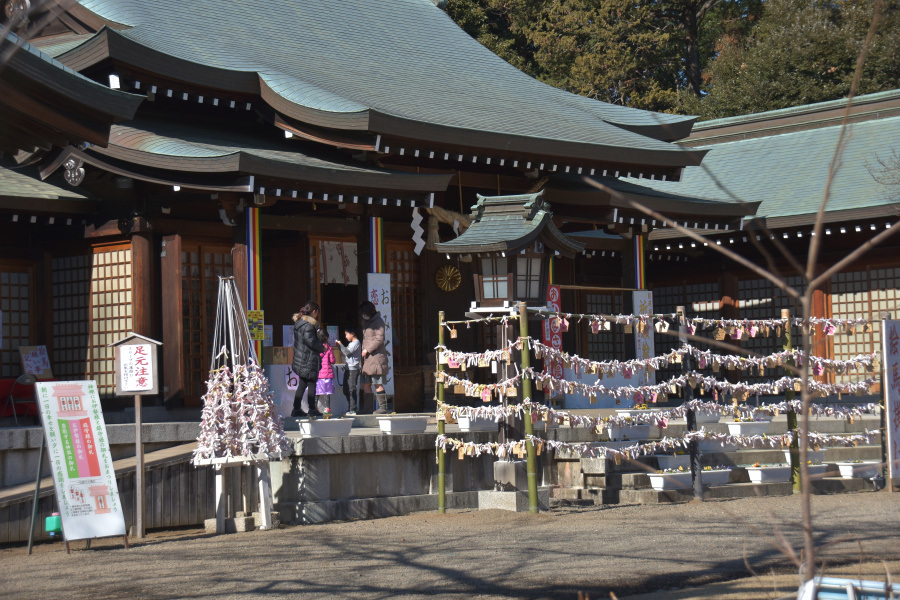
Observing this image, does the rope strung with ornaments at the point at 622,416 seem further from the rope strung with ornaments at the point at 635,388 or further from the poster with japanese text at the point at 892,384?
the poster with japanese text at the point at 892,384

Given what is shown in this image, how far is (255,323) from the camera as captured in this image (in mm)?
12602

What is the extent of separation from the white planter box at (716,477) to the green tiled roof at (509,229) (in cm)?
298

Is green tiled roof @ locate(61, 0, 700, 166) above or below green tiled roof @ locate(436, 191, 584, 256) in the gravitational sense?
above

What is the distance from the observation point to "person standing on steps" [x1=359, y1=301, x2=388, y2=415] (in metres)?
13.1

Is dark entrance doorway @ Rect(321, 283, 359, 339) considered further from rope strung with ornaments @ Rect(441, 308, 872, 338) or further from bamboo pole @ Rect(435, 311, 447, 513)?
bamboo pole @ Rect(435, 311, 447, 513)

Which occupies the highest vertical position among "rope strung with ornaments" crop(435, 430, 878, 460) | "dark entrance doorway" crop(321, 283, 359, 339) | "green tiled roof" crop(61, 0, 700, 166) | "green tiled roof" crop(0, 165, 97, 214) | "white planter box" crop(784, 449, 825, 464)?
"green tiled roof" crop(61, 0, 700, 166)

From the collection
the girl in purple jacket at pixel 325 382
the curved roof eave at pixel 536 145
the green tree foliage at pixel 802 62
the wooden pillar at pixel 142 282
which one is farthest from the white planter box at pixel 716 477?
the green tree foliage at pixel 802 62

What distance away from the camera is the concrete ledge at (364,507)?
1017cm

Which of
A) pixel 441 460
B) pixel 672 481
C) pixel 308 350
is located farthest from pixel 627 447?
pixel 308 350

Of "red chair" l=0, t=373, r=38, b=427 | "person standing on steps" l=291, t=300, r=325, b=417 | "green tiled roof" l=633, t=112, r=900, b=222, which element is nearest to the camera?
"red chair" l=0, t=373, r=38, b=427

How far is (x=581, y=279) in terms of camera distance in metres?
20.3

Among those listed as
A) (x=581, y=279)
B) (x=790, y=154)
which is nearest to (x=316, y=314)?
(x=581, y=279)

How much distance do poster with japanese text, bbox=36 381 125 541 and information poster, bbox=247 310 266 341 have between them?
3.53 m

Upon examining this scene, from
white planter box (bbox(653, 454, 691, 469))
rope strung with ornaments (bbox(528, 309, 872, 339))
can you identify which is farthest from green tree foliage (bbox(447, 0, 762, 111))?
white planter box (bbox(653, 454, 691, 469))
